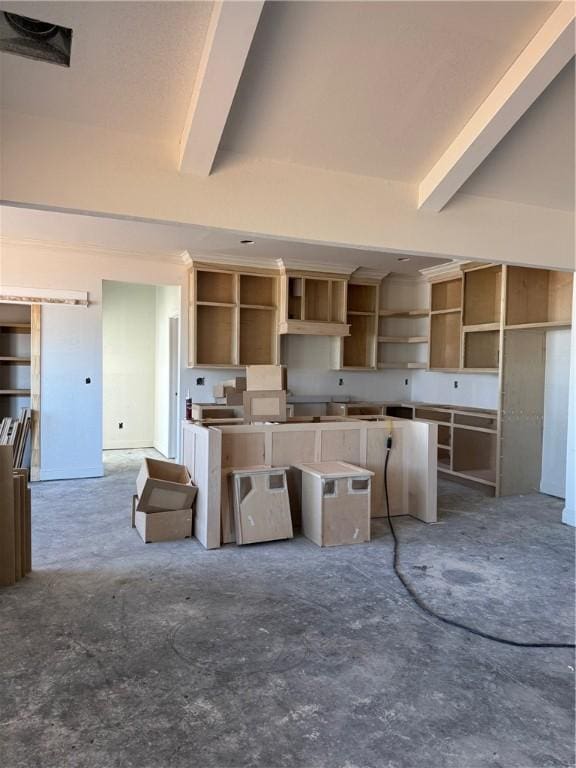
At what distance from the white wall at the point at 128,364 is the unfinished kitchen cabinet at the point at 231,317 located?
6.50ft

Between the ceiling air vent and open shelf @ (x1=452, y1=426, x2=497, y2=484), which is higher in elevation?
the ceiling air vent

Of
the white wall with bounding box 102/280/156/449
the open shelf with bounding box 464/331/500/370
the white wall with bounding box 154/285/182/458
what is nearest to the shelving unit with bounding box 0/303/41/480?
the white wall with bounding box 102/280/156/449

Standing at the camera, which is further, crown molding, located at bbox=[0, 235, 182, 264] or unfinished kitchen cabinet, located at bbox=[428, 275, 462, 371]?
unfinished kitchen cabinet, located at bbox=[428, 275, 462, 371]

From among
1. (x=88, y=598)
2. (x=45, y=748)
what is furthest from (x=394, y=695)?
(x=88, y=598)

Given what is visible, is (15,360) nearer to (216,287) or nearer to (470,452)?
(216,287)

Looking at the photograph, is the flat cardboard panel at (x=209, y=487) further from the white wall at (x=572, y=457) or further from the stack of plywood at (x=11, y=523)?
the white wall at (x=572, y=457)

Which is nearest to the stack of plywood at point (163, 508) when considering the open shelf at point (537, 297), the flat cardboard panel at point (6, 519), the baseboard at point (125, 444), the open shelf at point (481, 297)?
the flat cardboard panel at point (6, 519)

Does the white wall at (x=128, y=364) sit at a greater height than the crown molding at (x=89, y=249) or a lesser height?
lesser

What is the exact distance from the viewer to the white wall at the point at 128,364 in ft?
25.7

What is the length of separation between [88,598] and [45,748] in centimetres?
118

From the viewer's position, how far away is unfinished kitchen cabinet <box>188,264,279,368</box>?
6.29 m

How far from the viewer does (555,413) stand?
18.0 feet

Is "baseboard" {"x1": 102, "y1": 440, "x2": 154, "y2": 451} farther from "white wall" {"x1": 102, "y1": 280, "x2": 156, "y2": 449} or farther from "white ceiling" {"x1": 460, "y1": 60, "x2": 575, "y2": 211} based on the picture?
"white ceiling" {"x1": 460, "y1": 60, "x2": 575, "y2": 211}

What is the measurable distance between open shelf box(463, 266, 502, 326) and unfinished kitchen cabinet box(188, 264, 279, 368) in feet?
7.90
